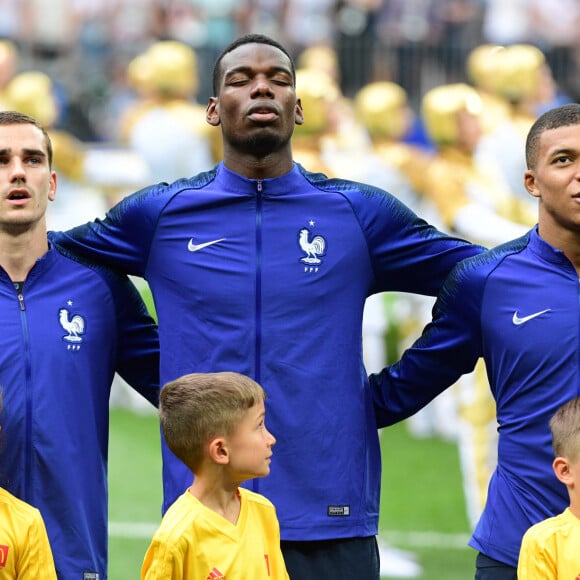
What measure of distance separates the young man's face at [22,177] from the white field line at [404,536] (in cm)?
455

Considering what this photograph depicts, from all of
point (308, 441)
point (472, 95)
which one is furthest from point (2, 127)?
point (472, 95)

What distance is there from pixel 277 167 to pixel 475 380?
4260 mm

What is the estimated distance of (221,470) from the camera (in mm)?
4062

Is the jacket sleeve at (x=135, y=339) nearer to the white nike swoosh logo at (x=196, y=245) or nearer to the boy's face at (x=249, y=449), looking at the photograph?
the white nike swoosh logo at (x=196, y=245)

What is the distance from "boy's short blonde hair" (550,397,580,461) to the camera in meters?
3.90

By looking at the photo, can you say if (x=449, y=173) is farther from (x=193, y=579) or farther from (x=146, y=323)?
(x=193, y=579)

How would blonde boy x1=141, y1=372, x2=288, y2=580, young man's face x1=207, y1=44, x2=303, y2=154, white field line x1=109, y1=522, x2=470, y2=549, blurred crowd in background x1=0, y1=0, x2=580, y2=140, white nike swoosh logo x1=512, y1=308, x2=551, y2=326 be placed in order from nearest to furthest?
blonde boy x1=141, y1=372, x2=288, y2=580
white nike swoosh logo x1=512, y1=308, x2=551, y2=326
young man's face x1=207, y1=44, x2=303, y2=154
white field line x1=109, y1=522, x2=470, y2=549
blurred crowd in background x1=0, y1=0, x2=580, y2=140

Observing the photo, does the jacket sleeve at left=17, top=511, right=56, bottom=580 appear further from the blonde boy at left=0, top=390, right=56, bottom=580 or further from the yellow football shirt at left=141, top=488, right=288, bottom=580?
the yellow football shirt at left=141, top=488, right=288, bottom=580

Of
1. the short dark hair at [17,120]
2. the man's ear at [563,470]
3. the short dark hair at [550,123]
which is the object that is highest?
the short dark hair at [17,120]

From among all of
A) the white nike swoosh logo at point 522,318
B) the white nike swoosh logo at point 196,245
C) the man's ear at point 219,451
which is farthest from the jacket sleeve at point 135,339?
the white nike swoosh logo at point 522,318

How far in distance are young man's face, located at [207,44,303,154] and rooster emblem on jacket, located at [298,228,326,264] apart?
275 mm

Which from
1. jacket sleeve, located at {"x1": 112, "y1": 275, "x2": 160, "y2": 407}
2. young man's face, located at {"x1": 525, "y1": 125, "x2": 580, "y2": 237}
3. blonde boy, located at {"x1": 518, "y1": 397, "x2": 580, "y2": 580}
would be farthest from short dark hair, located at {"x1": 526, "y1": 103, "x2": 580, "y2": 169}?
→ jacket sleeve, located at {"x1": 112, "y1": 275, "x2": 160, "y2": 407}

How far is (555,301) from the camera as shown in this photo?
416 centimetres

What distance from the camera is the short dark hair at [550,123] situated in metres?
4.25
